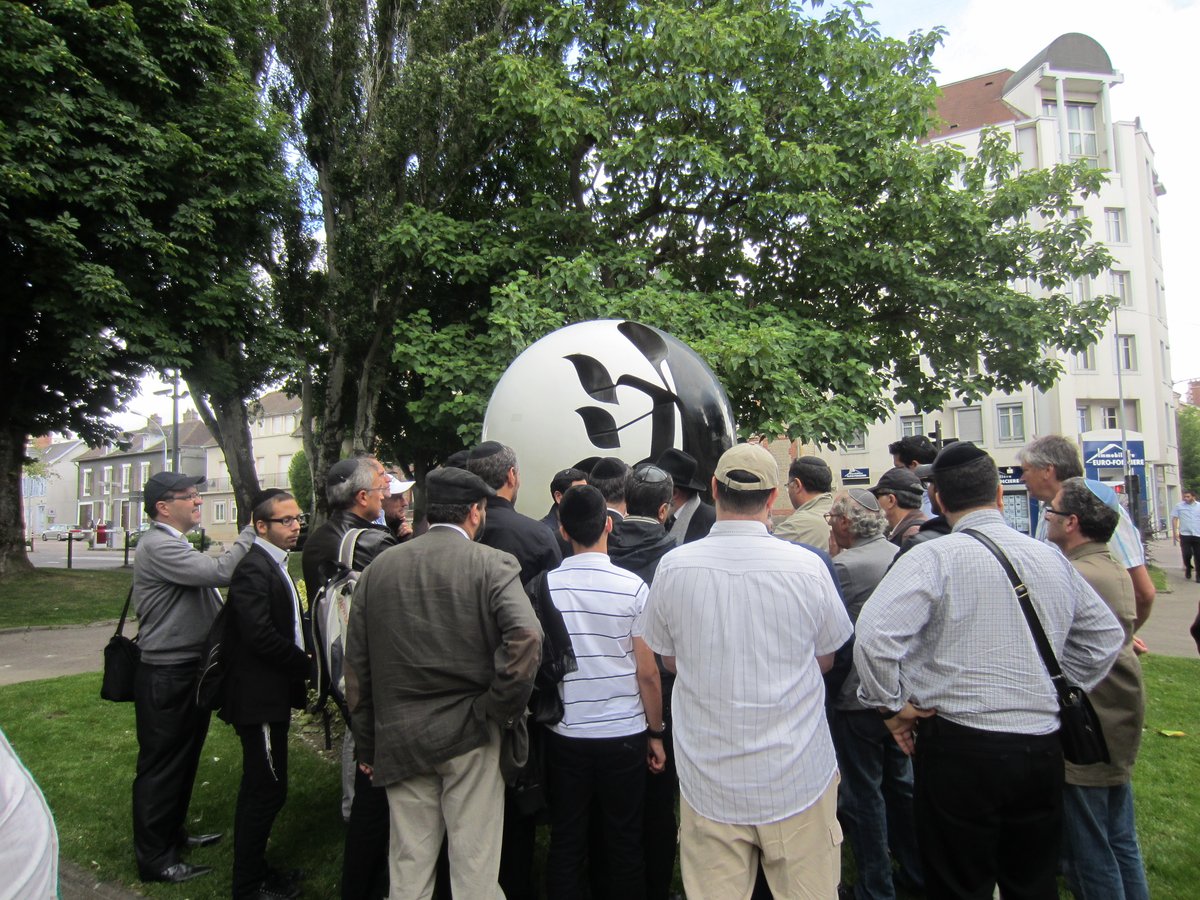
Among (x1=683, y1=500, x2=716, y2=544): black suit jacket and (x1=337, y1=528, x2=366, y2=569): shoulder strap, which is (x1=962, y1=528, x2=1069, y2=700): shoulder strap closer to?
(x1=683, y1=500, x2=716, y2=544): black suit jacket

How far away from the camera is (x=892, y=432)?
36031 millimetres

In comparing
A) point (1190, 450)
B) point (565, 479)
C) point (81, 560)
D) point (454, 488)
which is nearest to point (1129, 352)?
point (1190, 450)

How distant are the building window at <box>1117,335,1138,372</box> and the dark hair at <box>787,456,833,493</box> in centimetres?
3758

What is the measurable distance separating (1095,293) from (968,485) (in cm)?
3862

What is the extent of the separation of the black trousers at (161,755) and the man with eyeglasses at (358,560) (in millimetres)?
770

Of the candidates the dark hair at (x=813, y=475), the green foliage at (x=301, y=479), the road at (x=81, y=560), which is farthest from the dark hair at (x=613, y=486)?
the green foliage at (x=301, y=479)

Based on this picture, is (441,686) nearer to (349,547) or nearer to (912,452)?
(349,547)

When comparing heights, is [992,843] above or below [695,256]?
below

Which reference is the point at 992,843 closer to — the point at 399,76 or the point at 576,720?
the point at 576,720

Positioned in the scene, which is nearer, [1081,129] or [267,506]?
[267,506]

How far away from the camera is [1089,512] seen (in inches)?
123

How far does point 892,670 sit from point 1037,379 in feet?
41.9

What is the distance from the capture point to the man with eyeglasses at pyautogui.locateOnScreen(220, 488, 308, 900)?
11.6 ft

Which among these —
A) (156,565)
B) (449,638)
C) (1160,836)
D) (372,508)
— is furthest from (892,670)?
(156,565)
